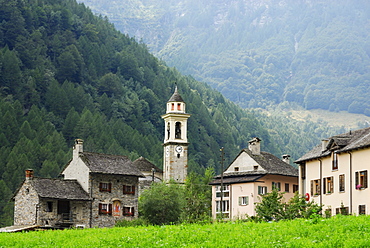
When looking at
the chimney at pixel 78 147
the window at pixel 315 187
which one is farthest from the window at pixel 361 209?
the chimney at pixel 78 147

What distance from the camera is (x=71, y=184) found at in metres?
95.3

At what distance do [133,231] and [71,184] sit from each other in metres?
58.7

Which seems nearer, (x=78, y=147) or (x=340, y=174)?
(x=340, y=174)

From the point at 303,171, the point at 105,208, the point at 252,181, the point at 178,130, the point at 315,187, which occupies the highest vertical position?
the point at 178,130

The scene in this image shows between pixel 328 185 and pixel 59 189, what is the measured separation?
116 ft

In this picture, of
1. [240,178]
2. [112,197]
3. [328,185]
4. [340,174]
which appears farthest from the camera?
→ [240,178]

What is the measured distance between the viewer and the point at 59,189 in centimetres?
9212

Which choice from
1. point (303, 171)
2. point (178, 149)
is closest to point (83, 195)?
point (303, 171)

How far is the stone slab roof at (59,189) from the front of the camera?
89875mm

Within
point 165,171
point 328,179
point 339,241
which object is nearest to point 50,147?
point 165,171

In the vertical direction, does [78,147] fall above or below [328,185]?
above

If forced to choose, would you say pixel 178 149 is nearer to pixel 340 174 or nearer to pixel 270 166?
pixel 270 166

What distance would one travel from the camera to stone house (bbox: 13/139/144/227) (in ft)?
295

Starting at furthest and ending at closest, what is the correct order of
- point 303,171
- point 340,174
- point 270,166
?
1. point 270,166
2. point 303,171
3. point 340,174
